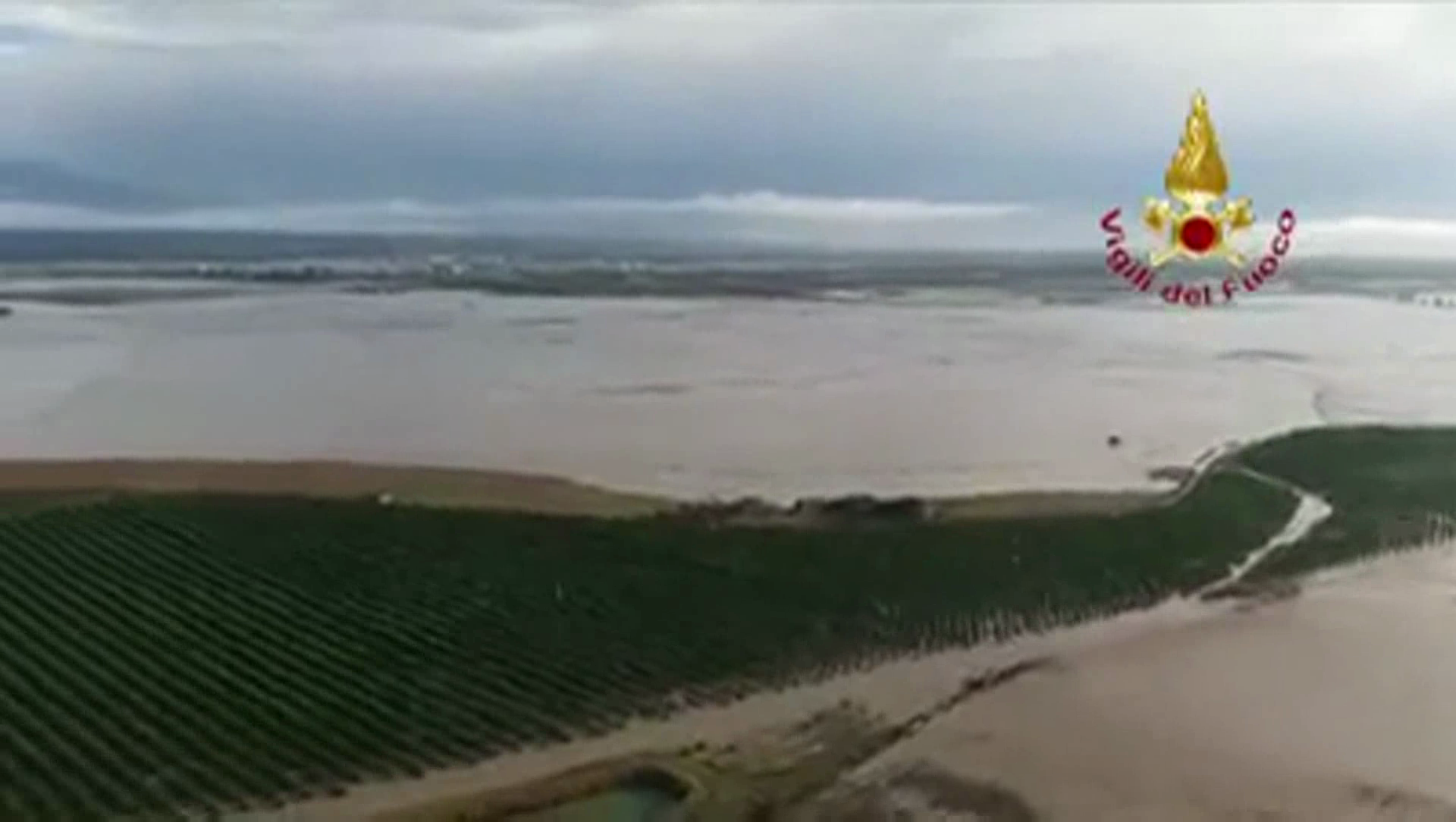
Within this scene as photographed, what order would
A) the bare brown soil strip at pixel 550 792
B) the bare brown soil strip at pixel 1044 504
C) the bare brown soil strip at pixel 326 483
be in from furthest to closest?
1. the bare brown soil strip at pixel 326 483
2. the bare brown soil strip at pixel 1044 504
3. the bare brown soil strip at pixel 550 792

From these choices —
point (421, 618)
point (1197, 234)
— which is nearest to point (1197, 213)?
point (1197, 234)

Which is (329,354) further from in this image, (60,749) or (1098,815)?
(1098,815)

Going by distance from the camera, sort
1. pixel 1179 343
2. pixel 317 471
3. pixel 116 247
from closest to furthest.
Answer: pixel 317 471
pixel 1179 343
pixel 116 247

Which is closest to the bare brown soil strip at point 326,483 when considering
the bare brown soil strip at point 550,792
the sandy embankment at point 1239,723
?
the sandy embankment at point 1239,723

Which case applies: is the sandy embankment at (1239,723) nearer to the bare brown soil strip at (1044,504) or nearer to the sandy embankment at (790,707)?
the sandy embankment at (790,707)

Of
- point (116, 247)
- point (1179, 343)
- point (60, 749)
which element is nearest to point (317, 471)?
point (60, 749)
